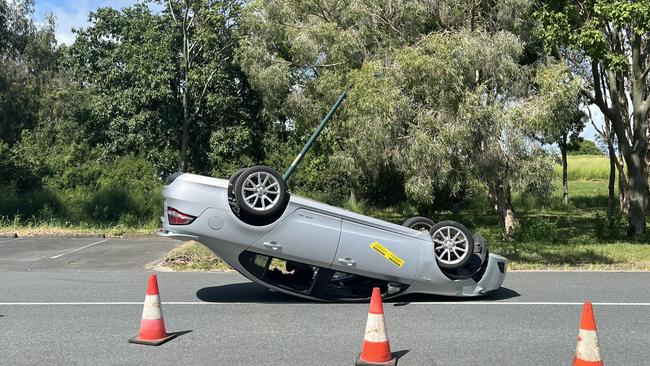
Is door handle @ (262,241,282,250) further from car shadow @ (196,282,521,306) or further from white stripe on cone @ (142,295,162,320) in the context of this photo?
white stripe on cone @ (142,295,162,320)

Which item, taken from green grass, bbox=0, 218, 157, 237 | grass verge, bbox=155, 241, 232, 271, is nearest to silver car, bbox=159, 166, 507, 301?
grass verge, bbox=155, 241, 232, 271

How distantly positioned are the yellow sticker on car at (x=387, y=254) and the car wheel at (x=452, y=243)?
0.58 m

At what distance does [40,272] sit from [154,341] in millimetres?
6217

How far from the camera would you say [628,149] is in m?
18.5

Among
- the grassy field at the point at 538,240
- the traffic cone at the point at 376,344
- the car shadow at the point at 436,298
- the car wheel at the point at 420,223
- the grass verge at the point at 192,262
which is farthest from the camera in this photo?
the grassy field at the point at 538,240

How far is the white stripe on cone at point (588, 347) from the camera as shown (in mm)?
4742

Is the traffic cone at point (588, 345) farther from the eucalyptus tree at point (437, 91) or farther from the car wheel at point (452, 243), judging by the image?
the eucalyptus tree at point (437, 91)

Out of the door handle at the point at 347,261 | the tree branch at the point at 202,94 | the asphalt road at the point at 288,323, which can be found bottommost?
the asphalt road at the point at 288,323

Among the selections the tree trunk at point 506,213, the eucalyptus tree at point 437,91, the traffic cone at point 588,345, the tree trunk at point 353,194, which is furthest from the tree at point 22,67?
the traffic cone at point 588,345

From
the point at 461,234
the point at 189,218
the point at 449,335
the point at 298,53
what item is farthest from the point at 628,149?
the point at 189,218

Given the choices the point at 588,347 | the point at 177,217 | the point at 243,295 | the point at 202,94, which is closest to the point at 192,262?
the point at 243,295

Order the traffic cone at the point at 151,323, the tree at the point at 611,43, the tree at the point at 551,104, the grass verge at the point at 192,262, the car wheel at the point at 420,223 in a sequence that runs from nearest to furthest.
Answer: the traffic cone at the point at 151,323 < the car wheel at the point at 420,223 < the grass verge at the point at 192,262 < the tree at the point at 551,104 < the tree at the point at 611,43

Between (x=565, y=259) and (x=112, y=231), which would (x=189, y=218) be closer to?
(x=565, y=259)

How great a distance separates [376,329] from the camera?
211 inches
